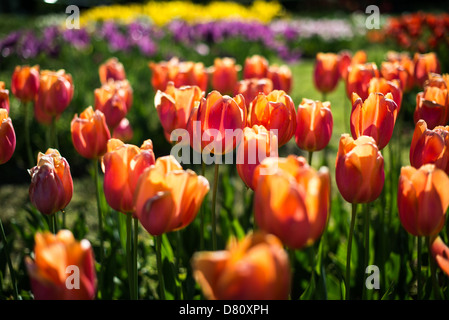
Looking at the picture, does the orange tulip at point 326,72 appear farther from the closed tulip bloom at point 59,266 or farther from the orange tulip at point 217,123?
the closed tulip bloom at point 59,266

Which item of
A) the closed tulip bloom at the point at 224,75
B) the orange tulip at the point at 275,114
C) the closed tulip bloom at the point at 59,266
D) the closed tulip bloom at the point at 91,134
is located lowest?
the closed tulip bloom at the point at 59,266

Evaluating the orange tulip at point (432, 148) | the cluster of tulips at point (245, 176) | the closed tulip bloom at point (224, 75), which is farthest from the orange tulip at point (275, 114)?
the closed tulip bloom at point (224, 75)

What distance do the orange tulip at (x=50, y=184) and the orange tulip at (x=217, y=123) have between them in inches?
13.4

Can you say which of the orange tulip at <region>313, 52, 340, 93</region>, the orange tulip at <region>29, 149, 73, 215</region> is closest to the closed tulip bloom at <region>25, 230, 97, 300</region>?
the orange tulip at <region>29, 149, 73, 215</region>

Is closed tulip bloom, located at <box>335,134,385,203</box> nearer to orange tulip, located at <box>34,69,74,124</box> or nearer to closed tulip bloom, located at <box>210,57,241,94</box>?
orange tulip, located at <box>34,69,74,124</box>

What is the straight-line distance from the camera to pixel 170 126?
1578 mm

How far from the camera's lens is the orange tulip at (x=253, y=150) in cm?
114

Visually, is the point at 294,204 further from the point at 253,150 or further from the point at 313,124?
the point at 313,124

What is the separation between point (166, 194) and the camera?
0.95 m

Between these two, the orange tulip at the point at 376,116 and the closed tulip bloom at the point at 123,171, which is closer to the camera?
the closed tulip bloom at the point at 123,171

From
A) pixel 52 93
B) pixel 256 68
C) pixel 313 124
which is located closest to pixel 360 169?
pixel 313 124

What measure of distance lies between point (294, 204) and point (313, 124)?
0.67 meters
